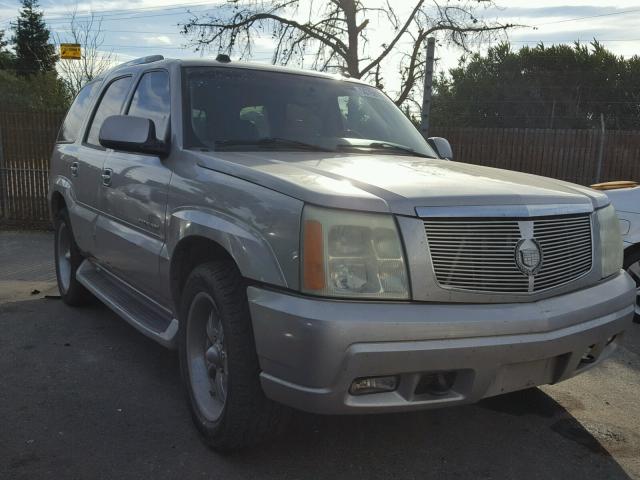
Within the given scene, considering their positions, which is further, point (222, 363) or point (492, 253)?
point (222, 363)

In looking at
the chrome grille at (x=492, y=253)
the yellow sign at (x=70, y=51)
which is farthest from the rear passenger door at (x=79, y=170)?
the yellow sign at (x=70, y=51)

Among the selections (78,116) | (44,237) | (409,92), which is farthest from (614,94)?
(78,116)

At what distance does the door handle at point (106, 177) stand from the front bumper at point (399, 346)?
200 cm

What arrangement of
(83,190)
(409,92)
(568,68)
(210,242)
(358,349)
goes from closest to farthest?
(358,349) < (210,242) < (83,190) < (409,92) < (568,68)

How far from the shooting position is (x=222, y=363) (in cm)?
294

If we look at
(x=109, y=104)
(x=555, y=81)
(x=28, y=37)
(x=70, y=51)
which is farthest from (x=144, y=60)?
(x=28, y=37)

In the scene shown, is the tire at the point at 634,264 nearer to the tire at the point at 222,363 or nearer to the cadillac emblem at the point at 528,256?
the cadillac emblem at the point at 528,256

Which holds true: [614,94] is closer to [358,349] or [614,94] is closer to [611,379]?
[611,379]

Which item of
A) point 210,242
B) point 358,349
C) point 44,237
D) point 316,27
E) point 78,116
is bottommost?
point 44,237

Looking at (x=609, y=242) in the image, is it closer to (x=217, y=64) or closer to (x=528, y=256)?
(x=528, y=256)

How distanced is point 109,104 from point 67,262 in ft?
5.55

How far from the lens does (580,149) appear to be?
10.4 m

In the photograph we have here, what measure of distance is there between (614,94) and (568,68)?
7009 millimetres

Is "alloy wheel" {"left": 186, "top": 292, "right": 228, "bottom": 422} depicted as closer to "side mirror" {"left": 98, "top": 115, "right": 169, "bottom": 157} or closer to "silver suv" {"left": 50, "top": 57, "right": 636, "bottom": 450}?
"silver suv" {"left": 50, "top": 57, "right": 636, "bottom": 450}
